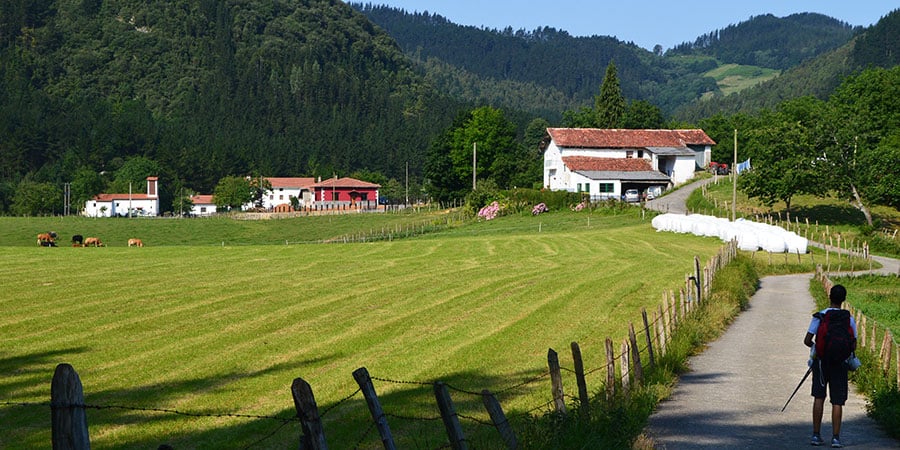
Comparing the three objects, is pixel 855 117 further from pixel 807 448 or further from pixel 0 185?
pixel 0 185

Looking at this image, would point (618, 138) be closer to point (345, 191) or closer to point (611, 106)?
point (611, 106)

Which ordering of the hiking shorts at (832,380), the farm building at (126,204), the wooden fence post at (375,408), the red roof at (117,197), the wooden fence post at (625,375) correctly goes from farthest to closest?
1. the red roof at (117,197)
2. the farm building at (126,204)
3. the wooden fence post at (625,375)
4. the hiking shorts at (832,380)
5. the wooden fence post at (375,408)

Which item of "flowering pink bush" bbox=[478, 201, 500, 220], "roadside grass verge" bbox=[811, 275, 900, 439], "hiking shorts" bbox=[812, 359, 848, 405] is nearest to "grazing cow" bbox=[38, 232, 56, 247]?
"flowering pink bush" bbox=[478, 201, 500, 220]

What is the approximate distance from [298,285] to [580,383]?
25454 mm

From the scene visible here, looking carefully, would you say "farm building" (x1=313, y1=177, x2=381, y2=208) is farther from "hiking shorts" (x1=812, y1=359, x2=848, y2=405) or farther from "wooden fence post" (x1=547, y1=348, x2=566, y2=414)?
"wooden fence post" (x1=547, y1=348, x2=566, y2=414)

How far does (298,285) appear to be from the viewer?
38.9 metres

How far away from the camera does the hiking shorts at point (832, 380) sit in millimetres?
14759

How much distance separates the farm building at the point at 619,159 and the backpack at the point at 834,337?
317 feet

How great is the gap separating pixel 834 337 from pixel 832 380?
0.66 meters

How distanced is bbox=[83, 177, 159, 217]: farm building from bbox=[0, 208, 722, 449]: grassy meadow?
419ft

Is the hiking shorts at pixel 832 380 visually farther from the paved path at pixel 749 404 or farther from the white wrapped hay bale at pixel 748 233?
the white wrapped hay bale at pixel 748 233

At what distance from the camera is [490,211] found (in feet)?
334

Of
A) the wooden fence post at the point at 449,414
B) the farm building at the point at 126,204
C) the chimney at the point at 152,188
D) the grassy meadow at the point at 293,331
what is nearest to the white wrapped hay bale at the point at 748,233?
the grassy meadow at the point at 293,331

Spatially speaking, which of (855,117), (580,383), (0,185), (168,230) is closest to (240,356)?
(580,383)
